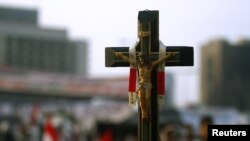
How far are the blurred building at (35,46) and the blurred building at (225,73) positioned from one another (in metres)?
34.0

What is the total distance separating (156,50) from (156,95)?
313mm

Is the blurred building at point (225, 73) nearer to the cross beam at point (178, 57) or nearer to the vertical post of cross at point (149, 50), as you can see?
the cross beam at point (178, 57)

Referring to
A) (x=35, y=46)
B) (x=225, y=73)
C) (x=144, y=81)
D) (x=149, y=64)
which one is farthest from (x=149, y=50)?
(x=35, y=46)

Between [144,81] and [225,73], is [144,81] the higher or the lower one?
the higher one

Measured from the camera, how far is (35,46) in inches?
5231

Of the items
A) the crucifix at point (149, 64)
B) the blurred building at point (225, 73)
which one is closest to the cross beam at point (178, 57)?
the crucifix at point (149, 64)

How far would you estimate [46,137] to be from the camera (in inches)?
511

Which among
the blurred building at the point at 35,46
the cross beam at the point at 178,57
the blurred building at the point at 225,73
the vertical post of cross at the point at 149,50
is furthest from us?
the blurred building at the point at 35,46

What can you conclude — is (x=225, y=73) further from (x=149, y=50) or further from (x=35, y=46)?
(x=149, y=50)

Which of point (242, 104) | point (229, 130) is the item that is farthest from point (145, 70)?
point (242, 104)

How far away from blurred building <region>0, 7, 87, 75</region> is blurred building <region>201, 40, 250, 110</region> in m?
34.0

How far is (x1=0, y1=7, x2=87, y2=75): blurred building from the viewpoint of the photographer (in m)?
128

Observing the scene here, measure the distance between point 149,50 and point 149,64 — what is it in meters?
0.10

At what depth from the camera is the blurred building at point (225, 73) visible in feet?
310
